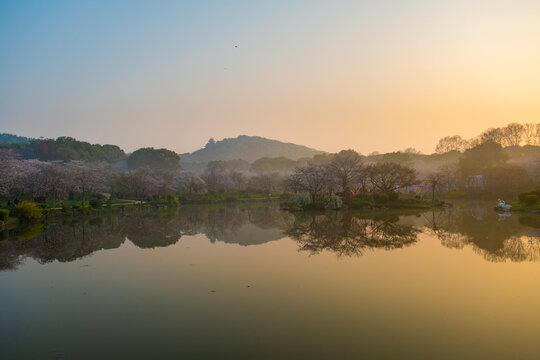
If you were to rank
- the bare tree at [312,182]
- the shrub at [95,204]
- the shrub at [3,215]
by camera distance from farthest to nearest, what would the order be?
1. the shrub at [95,204]
2. the bare tree at [312,182]
3. the shrub at [3,215]

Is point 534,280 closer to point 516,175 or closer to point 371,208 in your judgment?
point 371,208

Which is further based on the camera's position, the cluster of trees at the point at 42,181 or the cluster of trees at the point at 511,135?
the cluster of trees at the point at 511,135

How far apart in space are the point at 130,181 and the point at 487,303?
62.5m

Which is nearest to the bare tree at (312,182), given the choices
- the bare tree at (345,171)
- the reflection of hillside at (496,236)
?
the bare tree at (345,171)

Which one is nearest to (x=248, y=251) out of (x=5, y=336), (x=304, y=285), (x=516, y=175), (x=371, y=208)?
(x=304, y=285)

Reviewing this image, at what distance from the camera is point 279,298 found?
10.2 meters

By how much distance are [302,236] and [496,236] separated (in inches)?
471

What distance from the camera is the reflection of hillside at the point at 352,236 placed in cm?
1734

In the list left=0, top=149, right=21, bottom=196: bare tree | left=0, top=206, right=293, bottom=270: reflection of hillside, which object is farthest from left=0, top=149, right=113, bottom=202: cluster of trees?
left=0, top=206, right=293, bottom=270: reflection of hillside

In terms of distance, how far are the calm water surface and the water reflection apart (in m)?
0.22

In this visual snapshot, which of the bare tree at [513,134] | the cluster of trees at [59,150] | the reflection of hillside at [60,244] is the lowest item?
the reflection of hillside at [60,244]

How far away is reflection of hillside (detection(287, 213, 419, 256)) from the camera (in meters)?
17.3

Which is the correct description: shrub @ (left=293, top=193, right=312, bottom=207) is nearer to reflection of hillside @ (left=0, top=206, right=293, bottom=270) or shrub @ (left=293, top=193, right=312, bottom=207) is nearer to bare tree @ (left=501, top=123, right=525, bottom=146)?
reflection of hillside @ (left=0, top=206, right=293, bottom=270)

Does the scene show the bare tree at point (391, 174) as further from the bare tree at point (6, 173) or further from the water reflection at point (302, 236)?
the bare tree at point (6, 173)
